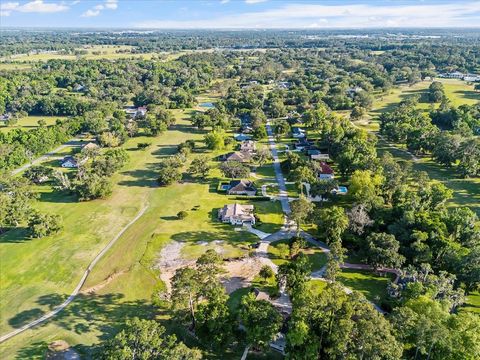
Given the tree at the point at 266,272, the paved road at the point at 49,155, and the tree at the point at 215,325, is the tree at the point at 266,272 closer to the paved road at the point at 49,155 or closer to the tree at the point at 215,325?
the tree at the point at 215,325

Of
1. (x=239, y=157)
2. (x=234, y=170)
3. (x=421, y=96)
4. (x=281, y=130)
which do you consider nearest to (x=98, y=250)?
(x=234, y=170)

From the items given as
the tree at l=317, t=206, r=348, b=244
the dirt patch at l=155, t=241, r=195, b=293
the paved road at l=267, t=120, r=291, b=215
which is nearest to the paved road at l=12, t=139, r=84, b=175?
the dirt patch at l=155, t=241, r=195, b=293

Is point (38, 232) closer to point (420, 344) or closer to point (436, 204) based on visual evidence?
point (420, 344)

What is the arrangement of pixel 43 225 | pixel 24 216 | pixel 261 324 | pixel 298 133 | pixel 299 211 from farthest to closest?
1. pixel 298 133
2. pixel 24 216
3. pixel 43 225
4. pixel 299 211
5. pixel 261 324

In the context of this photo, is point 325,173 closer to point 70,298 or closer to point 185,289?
point 185,289

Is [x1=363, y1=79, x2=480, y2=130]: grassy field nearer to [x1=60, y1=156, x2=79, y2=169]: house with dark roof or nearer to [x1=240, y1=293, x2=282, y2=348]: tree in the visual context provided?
[x1=60, y1=156, x2=79, y2=169]: house with dark roof

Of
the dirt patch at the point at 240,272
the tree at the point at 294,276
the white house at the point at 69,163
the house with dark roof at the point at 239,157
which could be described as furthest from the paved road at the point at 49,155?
the tree at the point at 294,276
